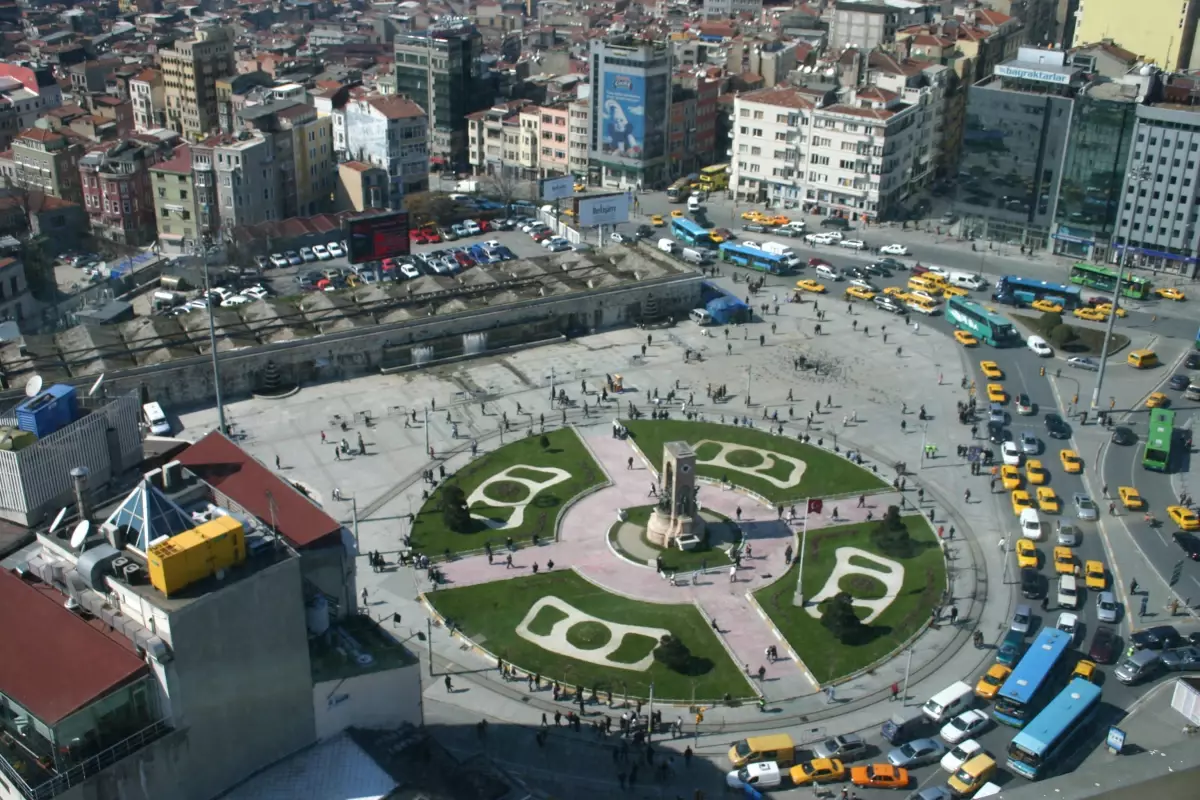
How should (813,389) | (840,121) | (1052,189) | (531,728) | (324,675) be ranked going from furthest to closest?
(840,121)
(1052,189)
(813,389)
(531,728)
(324,675)

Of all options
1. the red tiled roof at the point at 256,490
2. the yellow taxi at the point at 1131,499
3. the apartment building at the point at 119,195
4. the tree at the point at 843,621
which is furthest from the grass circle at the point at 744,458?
the apartment building at the point at 119,195

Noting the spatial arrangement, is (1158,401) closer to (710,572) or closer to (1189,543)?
(1189,543)

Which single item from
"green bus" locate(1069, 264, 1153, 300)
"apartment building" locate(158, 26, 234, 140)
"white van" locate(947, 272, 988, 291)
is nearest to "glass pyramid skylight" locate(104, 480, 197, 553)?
"white van" locate(947, 272, 988, 291)

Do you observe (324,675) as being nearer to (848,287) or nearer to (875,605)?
(875,605)

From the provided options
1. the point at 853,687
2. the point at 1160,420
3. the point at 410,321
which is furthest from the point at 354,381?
the point at 1160,420

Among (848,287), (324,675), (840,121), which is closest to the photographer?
(324,675)

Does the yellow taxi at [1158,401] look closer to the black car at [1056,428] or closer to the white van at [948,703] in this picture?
the black car at [1056,428]

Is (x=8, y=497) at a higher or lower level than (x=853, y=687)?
higher
